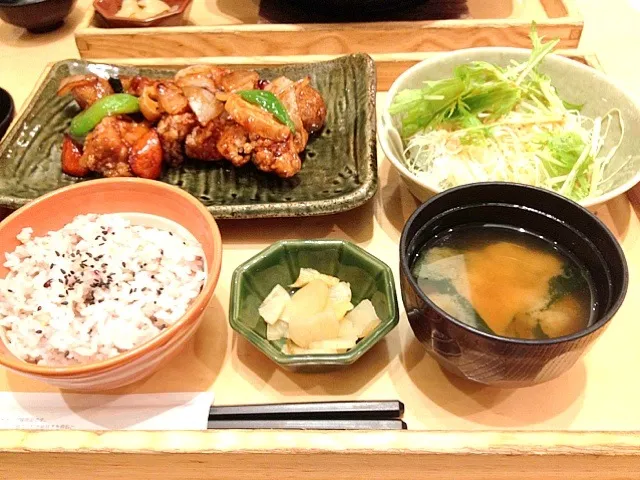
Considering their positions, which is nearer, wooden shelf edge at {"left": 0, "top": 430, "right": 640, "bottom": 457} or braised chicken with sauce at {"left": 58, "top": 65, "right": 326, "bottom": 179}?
wooden shelf edge at {"left": 0, "top": 430, "right": 640, "bottom": 457}

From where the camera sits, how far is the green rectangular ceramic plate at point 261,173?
167 centimetres

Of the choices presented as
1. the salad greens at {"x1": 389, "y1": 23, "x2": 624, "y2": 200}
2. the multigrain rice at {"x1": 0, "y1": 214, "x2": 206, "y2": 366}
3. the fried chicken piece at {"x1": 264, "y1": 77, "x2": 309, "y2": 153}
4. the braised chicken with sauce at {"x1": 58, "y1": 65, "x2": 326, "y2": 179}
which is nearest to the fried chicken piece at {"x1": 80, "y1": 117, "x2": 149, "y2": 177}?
the braised chicken with sauce at {"x1": 58, "y1": 65, "x2": 326, "y2": 179}

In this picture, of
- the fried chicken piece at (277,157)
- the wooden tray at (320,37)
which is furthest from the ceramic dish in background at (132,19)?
the fried chicken piece at (277,157)

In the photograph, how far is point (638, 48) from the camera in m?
2.37

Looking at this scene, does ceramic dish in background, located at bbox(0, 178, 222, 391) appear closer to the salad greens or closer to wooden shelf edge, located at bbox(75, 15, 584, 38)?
the salad greens

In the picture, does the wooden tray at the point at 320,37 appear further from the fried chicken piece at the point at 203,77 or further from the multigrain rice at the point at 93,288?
the multigrain rice at the point at 93,288

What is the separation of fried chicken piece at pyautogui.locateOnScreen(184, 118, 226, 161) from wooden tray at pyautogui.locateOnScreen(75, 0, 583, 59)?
619 mm

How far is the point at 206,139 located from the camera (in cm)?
184

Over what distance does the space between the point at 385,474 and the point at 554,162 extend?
3.43 feet

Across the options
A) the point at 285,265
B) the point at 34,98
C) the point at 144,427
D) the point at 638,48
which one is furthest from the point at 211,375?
the point at 638,48

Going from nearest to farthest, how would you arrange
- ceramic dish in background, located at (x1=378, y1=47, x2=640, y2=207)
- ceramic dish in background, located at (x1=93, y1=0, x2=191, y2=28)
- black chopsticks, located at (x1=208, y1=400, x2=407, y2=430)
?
black chopsticks, located at (x1=208, y1=400, x2=407, y2=430) → ceramic dish in background, located at (x1=378, y1=47, x2=640, y2=207) → ceramic dish in background, located at (x1=93, y1=0, x2=191, y2=28)

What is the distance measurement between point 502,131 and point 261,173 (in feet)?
2.57

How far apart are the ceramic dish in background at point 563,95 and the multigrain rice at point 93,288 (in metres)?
0.66

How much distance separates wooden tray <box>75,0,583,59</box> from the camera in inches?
87.8
